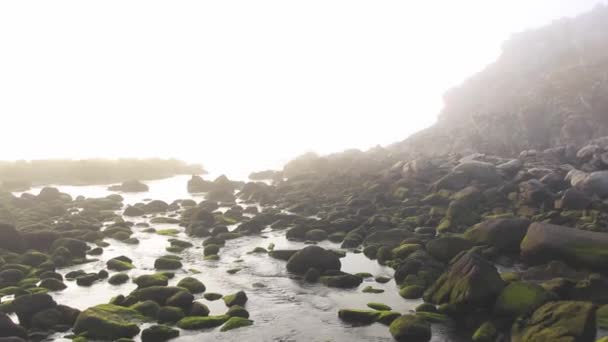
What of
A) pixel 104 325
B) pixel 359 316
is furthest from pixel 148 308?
pixel 359 316

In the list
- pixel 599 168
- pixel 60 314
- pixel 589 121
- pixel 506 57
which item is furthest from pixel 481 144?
pixel 60 314

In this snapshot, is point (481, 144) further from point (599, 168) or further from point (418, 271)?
point (418, 271)

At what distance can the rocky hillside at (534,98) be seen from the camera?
75500 mm

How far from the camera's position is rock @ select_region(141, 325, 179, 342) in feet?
51.4

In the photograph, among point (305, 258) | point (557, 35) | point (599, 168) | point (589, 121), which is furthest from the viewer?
point (557, 35)

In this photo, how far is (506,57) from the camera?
5098 inches

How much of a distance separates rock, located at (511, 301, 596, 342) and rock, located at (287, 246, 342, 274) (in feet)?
32.3

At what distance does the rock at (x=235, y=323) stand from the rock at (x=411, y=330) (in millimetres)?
5018

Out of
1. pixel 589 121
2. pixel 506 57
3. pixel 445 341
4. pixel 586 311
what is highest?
pixel 506 57

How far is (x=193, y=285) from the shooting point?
821 inches

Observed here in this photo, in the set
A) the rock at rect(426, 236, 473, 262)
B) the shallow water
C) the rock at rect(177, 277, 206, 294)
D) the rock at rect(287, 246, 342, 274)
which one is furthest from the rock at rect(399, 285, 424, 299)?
the rock at rect(177, 277, 206, 294)

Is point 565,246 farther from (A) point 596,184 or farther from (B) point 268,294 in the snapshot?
(A) point 596,184

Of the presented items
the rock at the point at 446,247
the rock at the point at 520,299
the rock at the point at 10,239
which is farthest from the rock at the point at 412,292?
the rock at the point at 10,239

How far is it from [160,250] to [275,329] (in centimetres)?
1560
